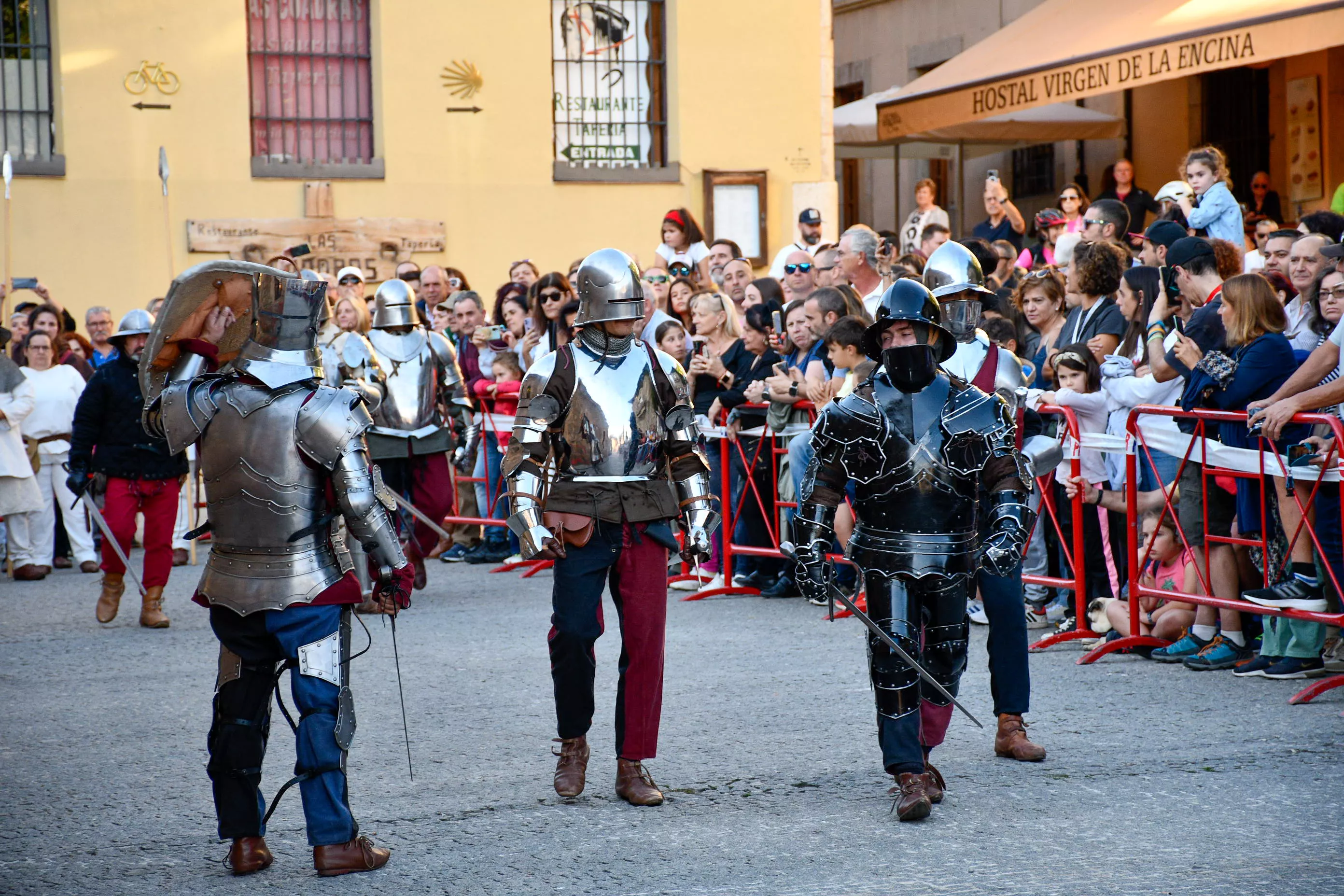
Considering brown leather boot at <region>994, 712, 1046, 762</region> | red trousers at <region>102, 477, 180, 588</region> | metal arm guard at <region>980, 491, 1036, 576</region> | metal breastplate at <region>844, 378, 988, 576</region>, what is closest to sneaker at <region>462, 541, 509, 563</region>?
red trousers at <region>102, 477, 180, 588</region>

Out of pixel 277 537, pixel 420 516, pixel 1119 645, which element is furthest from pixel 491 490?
pixel 277 537

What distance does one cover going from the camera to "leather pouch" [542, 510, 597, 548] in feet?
19.2

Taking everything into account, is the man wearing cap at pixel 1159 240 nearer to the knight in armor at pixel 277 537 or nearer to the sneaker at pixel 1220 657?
the sneaker at pixel 1220 657

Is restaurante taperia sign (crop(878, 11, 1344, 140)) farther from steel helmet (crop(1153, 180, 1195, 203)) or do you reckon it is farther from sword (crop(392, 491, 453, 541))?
sword (crop(392, 491, 453, 541))

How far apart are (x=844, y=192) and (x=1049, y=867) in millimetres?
21772

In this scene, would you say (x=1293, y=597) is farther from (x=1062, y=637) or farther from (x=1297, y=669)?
(x=1062, y=637)

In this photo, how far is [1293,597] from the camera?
732 centimetres

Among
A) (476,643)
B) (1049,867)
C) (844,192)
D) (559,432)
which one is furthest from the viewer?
(844,192)

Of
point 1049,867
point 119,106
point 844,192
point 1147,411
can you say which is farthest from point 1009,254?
point 844,192

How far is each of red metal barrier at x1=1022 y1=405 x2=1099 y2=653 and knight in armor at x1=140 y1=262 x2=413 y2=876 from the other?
4.19 metres

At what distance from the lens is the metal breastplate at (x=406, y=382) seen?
10344mm

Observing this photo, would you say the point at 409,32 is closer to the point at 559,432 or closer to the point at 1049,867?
the point at 559,432

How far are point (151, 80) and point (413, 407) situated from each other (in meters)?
7.61

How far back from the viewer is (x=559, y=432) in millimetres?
5992
